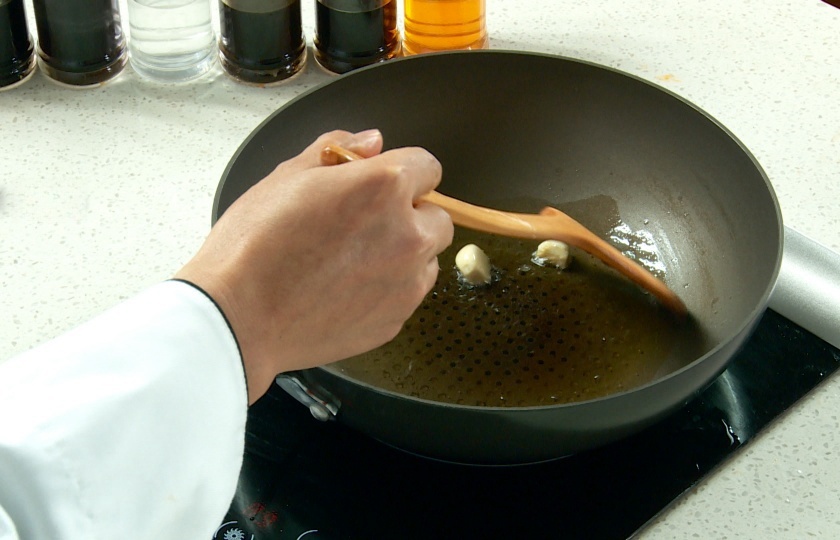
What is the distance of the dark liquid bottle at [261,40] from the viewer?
893 mm

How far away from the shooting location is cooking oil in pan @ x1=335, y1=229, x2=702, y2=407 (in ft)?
2.25

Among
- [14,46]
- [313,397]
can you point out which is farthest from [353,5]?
[313,397]

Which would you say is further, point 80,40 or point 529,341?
point 80,40

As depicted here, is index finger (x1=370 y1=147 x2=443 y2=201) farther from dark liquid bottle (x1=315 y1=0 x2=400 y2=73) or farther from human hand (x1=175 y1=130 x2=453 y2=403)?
dark liquid bottle (x1=315 y1=0 x2=400 y2=73)

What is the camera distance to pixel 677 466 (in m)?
0.62

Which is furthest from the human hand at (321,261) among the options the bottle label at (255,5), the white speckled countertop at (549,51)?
the bottle label at (255,5)

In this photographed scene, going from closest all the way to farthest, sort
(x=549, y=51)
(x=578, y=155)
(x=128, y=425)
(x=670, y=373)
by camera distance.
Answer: (x=128, y=425) < (x=670, y=373) < (x=578, y=155) < (x=549, y=51)

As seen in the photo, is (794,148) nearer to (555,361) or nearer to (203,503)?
(555,361)

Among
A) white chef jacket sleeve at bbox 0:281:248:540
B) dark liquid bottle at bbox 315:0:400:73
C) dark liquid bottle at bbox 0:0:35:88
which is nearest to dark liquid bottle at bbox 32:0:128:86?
dark liquid bottle at bbox 0:0:35:88

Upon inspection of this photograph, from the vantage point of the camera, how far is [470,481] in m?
0.62

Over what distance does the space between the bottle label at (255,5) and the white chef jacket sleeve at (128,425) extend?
1.60ft

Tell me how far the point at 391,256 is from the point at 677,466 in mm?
242

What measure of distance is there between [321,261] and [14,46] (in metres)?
0.55

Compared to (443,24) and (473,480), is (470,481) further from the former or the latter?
(443,24)
